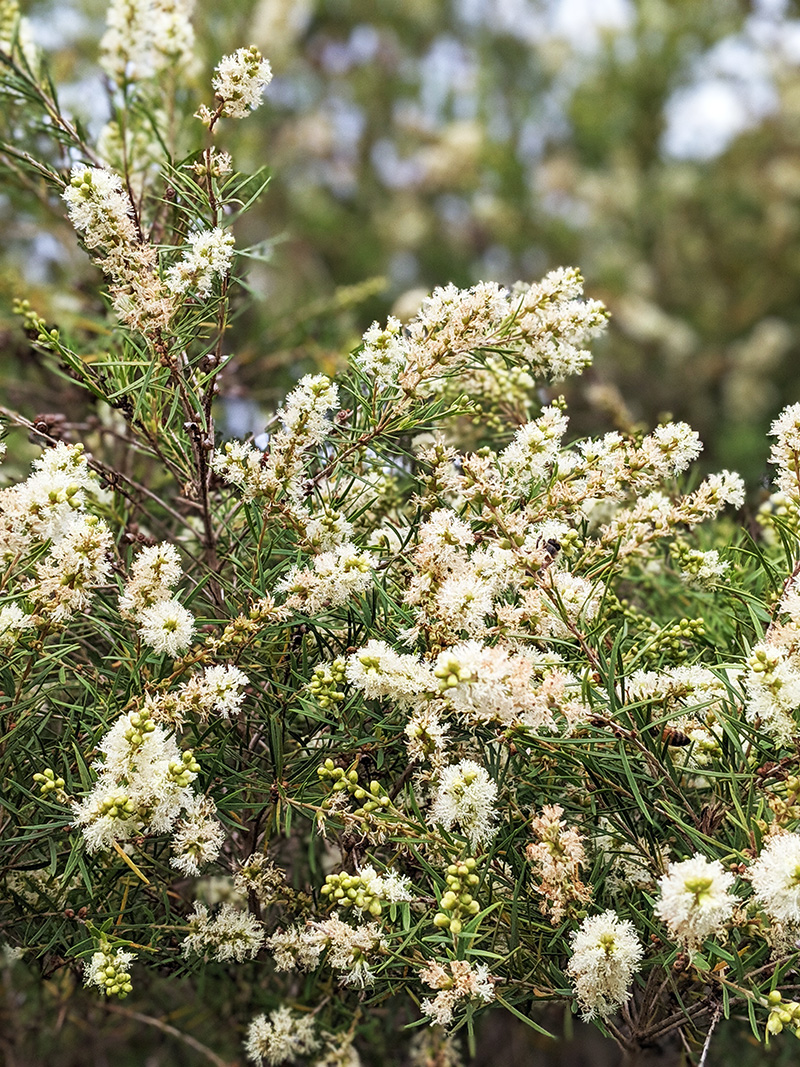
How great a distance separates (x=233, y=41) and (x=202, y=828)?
2.87 metres

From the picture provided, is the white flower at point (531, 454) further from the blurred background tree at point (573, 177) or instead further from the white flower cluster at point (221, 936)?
the blurred background tree at point (573, 177)

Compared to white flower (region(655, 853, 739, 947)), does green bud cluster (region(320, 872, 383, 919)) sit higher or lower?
lower

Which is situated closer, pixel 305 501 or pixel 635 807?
pixel 635 807

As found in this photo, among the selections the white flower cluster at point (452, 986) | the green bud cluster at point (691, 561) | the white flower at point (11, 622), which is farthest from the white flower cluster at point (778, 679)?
the white flower at point (11, 622)

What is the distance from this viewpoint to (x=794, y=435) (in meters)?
1.01

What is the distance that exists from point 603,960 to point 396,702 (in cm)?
31

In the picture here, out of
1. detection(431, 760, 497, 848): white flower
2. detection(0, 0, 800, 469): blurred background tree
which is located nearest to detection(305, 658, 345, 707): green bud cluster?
detection(431, 760, 497, 848): white flower

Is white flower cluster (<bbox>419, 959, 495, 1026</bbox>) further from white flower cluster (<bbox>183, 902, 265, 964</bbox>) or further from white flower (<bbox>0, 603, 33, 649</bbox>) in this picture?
white flower (<bbox>0, 603, 33, 649</bbox>)

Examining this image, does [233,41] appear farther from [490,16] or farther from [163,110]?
[490,16]

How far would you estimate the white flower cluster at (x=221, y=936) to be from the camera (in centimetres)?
105

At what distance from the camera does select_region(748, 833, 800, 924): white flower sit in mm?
792

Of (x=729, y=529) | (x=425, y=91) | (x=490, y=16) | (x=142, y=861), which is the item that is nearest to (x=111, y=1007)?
(x=142, y=861)

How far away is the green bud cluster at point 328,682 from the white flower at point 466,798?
0.45 ft

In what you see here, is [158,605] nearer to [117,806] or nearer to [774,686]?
[117,806]
